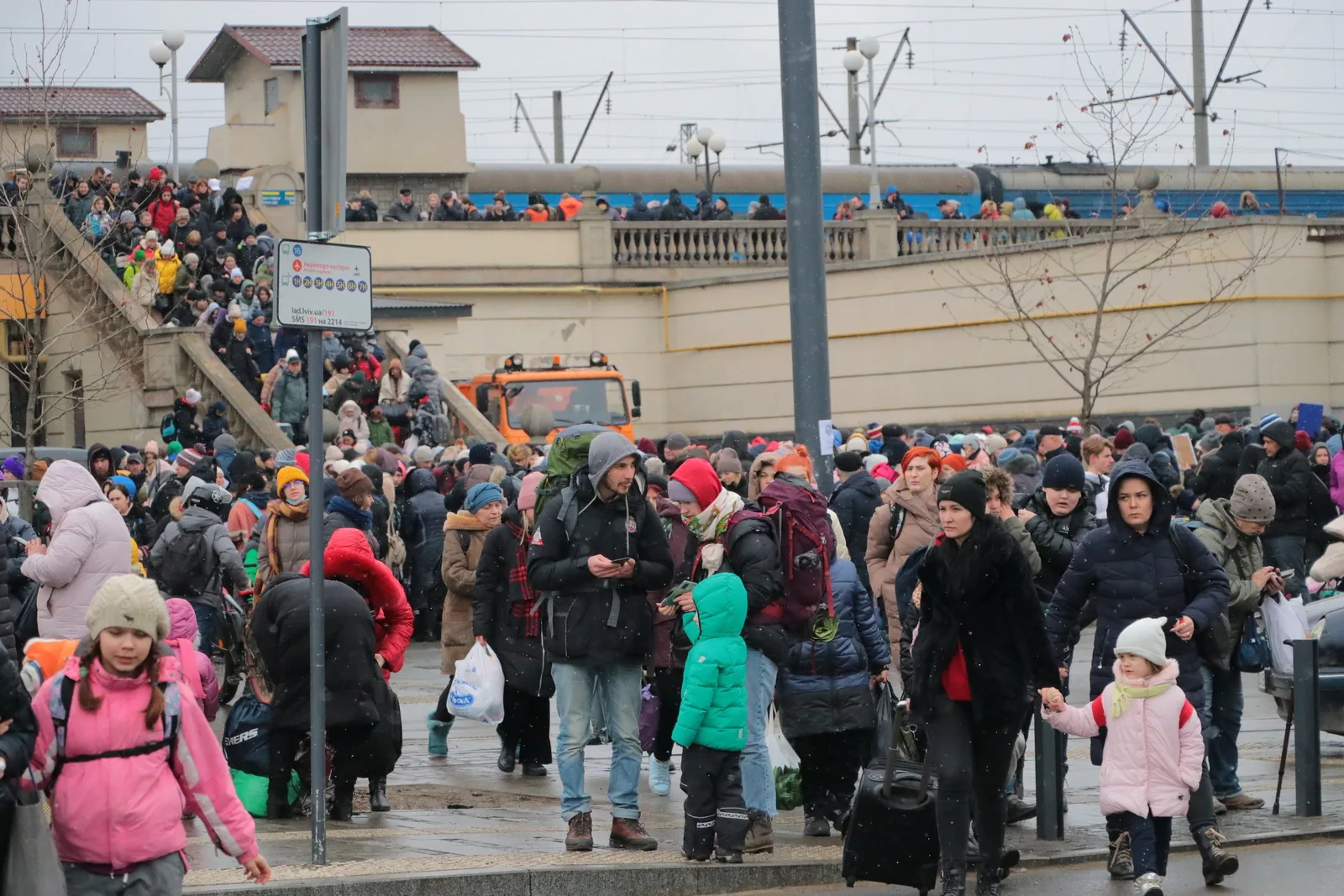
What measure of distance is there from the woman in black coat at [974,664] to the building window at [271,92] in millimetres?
38504

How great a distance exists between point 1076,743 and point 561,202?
27908 millimetres

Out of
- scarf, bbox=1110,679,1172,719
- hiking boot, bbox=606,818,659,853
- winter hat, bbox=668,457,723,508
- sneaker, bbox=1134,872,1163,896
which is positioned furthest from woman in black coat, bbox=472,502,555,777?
sneaker, bbox=1134,872,1163,896

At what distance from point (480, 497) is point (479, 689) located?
6.30 feet

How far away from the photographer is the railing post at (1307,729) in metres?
10.6

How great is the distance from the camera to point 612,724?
9.60 metres

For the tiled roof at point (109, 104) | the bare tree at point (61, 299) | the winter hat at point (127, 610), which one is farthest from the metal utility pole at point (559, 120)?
the winter hat at point (127, 610)

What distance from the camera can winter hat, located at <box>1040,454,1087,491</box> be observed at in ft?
34.8

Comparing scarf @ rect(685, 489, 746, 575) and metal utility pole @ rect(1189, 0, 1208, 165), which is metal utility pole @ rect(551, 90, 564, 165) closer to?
metal utility pole @ rect(1189, 0, 1208, 165)

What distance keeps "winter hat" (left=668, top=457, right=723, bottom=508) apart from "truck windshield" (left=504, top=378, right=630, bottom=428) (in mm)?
19828

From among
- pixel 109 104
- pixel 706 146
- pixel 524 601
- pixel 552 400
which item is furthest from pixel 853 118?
pixel 524 601

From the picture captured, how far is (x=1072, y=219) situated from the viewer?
40.8m

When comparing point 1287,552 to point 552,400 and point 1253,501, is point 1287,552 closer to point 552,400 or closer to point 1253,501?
point 1253,501

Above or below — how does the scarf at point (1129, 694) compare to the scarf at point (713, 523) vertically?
below

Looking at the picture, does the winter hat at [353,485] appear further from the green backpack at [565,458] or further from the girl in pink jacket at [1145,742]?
the girl in pink jacket at [1145,742]
